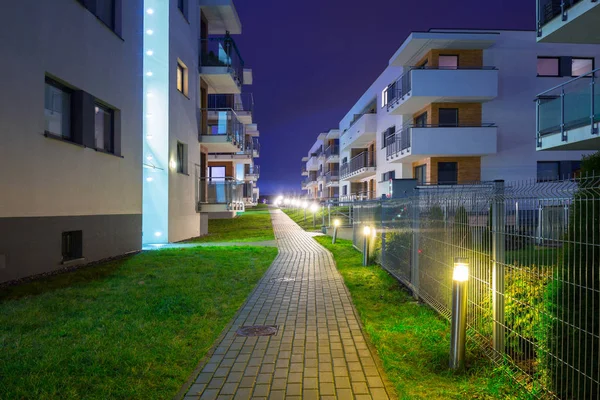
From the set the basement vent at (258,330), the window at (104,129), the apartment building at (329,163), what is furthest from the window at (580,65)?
the apartment building at (329,163)

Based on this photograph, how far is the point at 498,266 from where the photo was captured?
174 inches

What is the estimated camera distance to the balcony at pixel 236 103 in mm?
27484

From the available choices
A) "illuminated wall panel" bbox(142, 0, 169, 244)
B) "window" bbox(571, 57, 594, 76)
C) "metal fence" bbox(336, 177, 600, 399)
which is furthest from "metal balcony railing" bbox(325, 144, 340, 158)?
"metal fence" bbox(336, 177, 600, 399)

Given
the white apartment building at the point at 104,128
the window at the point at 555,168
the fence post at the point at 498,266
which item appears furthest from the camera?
the window at the point at 555,168

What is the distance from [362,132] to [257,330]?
32323 millimetres

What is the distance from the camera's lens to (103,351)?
4.87 meters

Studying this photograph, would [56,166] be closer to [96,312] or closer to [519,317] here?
[96,312]

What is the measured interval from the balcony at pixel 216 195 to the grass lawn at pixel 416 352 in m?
13.9

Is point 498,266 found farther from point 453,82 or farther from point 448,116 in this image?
point 448,116

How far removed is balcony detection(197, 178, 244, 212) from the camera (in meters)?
21.6

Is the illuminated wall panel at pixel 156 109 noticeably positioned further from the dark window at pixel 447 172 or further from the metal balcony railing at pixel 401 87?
the dark window at pixel 447 172

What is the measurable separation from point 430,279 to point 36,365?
204 inches

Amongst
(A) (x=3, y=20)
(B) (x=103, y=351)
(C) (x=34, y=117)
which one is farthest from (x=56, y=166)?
(B) (x=103, y=351)

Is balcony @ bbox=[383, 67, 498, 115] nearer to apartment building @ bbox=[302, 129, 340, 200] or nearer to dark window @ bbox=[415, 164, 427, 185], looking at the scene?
dark window @ bbox=[415, 164, 427, 185]
